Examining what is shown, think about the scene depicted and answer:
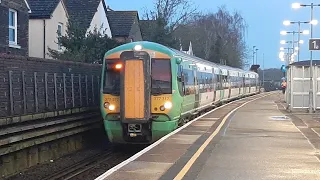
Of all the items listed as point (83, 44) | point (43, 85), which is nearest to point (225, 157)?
point (43, 85)

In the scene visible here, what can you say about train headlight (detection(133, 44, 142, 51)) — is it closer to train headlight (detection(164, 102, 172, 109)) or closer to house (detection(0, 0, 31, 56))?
train headlight (detection(164, 102, 172, 109))

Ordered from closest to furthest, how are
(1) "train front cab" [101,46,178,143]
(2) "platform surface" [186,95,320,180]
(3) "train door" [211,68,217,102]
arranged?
(2) "platform surface" [186,95,320,180] → (1) "train front cab" [101,46,178,143] → (3) "train door" [211,68,217,102]

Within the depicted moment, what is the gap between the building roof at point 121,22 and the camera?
45.5 meters

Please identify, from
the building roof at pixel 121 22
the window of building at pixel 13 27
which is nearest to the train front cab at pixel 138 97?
the window of building at pixel 13 27

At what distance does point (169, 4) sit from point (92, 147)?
4030 centimetres

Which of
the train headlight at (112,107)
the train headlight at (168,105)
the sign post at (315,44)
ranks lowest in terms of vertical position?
the train headlight at (112,107)

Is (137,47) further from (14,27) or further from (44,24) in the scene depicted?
(44,24)

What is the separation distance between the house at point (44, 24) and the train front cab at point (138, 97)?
16843 millimetres

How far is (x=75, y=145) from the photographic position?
62.0 feet

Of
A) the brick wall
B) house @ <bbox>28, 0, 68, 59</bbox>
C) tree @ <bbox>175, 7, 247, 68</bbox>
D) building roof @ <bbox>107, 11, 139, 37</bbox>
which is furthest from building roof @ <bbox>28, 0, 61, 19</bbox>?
tree @ <bbox>175, 7, 247, 68</bbox>

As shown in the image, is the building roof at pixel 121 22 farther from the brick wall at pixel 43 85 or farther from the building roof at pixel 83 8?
the brick wall at pixel 43 85

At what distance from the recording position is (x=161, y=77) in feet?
53.8

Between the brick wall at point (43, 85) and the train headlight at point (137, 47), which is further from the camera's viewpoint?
the train headlight at point (137, 47)

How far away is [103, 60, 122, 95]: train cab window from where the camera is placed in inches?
647
